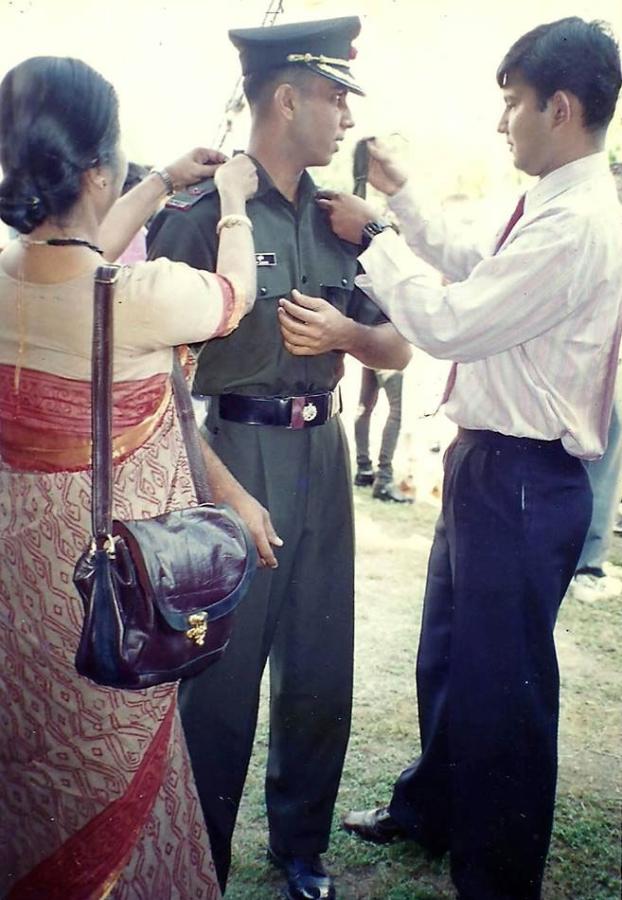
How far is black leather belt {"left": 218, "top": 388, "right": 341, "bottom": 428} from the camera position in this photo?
2.06 meters

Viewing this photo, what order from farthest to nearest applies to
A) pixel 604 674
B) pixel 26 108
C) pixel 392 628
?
pixel 392 628
pixel 604 674
pixel 26 108

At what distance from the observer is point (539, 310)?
6.25 feet

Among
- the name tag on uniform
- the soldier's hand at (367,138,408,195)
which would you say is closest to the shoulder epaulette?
the name tag on uniform

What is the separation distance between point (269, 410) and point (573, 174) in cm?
95

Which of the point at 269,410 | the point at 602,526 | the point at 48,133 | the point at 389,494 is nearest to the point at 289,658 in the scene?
the point at 269,410

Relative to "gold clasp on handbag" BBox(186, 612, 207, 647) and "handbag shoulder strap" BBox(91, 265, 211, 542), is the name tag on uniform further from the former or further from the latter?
"gold clasp on handbag" BBox(186, 612, 207, 647)

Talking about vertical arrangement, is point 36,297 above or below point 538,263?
below

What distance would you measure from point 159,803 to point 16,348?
95 centimetres

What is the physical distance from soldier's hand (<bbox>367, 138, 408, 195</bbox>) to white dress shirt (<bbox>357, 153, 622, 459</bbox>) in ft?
1.30

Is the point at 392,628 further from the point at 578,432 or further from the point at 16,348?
the point at 16,348

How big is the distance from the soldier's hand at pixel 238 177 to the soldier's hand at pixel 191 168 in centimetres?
6

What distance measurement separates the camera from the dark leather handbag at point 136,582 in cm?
141

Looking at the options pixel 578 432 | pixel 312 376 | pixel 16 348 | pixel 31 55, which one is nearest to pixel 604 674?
pixel 578 432

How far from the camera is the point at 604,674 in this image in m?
3.82
